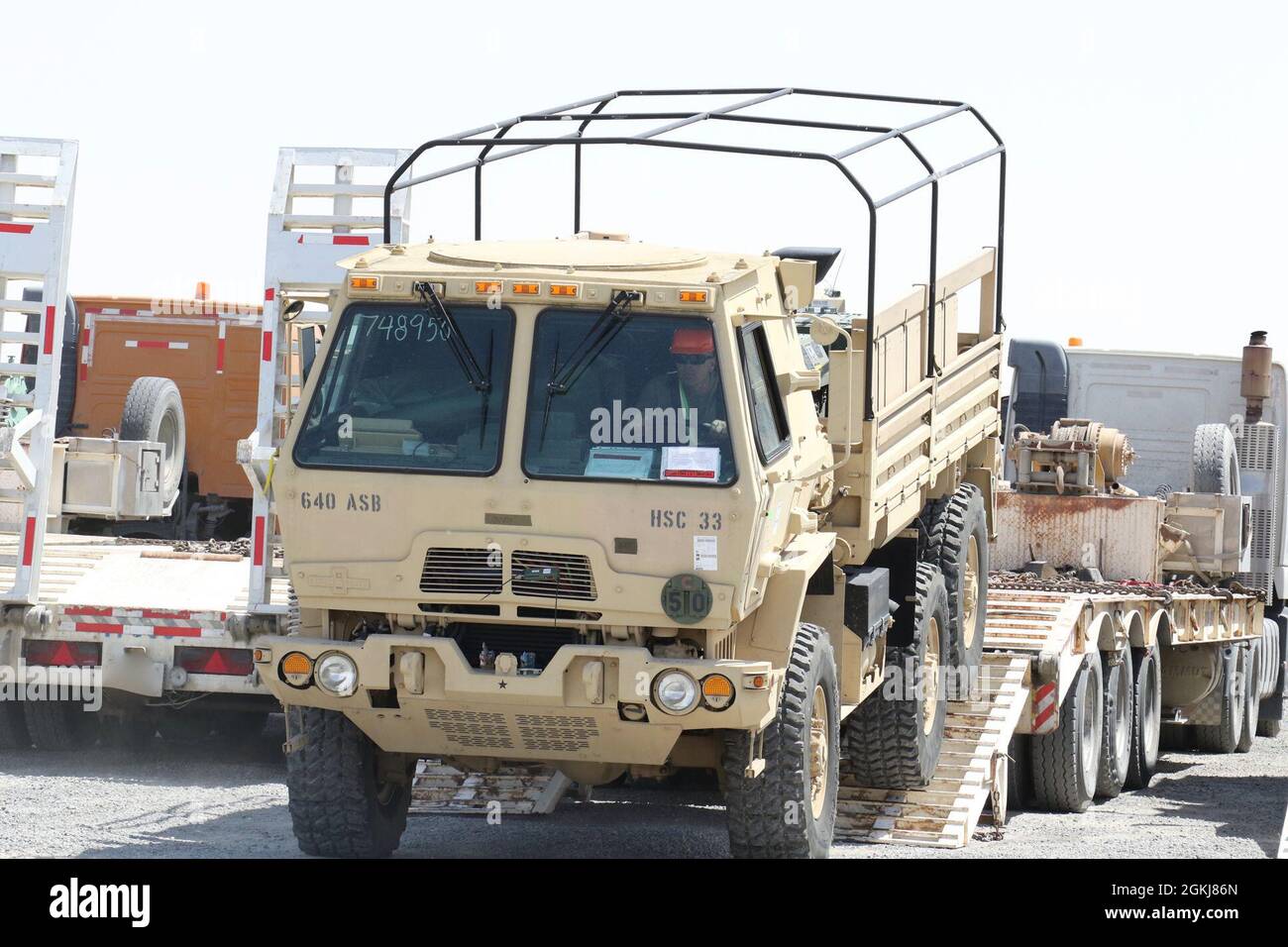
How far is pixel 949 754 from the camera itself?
10.5 metres

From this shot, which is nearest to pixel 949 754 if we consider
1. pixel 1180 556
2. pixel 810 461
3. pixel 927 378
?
pixel 927 378

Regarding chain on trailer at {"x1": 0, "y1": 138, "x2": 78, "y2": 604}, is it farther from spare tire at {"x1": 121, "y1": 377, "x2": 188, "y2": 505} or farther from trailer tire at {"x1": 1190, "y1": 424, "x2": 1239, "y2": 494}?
trailer tire at {"x1": 1190, "y1": 424, "x2": 1239, "y2": 494}

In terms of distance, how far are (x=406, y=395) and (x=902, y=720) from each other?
342cm

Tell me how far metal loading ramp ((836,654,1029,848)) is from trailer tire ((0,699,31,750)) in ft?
15.7

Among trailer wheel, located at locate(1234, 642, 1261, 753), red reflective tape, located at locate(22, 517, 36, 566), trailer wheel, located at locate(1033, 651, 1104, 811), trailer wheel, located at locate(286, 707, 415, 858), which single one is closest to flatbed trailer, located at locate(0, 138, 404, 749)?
red reflective tape, located at locate(22, 517, 36, 566)

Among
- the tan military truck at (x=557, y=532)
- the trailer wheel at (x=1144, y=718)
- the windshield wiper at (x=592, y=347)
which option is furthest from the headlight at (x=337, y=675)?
the trailer wheel at (x=1144, y=718)

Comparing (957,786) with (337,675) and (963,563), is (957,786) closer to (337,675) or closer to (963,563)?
(963,563)

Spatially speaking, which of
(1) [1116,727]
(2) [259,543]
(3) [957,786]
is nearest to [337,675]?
(2) [259,543]

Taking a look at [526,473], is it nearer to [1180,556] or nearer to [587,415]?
[587,415]

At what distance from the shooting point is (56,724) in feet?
37.2

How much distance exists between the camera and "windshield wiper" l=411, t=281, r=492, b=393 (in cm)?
748

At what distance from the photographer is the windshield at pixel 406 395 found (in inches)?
294

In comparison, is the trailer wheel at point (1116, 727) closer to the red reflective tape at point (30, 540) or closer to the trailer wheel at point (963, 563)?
the trailer wheel at point (963, 563)
